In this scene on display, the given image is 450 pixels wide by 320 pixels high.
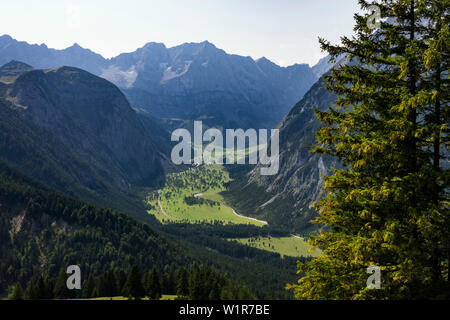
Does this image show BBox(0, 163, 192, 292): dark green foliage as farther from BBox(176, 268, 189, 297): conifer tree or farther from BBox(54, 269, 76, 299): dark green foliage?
BBox(176, 268, 189, 297): conifer tree

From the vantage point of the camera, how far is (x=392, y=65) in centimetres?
1847

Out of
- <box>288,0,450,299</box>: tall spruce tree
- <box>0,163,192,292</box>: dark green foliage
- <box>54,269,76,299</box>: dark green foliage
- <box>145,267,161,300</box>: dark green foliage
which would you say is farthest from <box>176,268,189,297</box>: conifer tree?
<box>0,163,192,292</box>: dark green foliage

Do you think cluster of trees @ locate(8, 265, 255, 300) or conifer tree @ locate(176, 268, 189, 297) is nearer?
cluster of trees @ locate(8, 265, 255, 300)

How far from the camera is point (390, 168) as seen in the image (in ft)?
56.9

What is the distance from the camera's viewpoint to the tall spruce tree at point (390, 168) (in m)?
15.4

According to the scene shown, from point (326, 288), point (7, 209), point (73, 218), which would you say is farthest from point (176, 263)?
point (326, 288)

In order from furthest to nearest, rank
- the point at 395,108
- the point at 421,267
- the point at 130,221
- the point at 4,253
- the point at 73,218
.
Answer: the point at 130,221
the point at 73,218
the point at 4,253
the point at 395,108
the point at 421,267

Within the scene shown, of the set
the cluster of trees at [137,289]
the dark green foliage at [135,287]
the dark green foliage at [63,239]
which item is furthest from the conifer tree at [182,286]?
the dark green foliage at [63,239]

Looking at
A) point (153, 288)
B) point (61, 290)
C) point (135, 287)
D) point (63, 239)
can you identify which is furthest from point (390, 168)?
point (63, 239)

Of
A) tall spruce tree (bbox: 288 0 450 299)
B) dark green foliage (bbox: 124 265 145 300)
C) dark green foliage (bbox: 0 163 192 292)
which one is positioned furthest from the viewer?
dark green foliage (bbox: 0 163 192 292)

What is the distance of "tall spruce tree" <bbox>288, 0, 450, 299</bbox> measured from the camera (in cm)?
1540

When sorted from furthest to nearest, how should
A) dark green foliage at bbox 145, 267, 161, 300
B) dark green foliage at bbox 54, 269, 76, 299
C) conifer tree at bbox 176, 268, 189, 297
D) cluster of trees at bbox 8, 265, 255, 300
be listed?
conifer tree at bbox 176, 268, 189, 297, dark green foliage at bbox 54, 269, 76, 299, dark green foliage at bbox 145, 267, 161, 300, cluster of trees at bbox 8, 265, 255, 300
